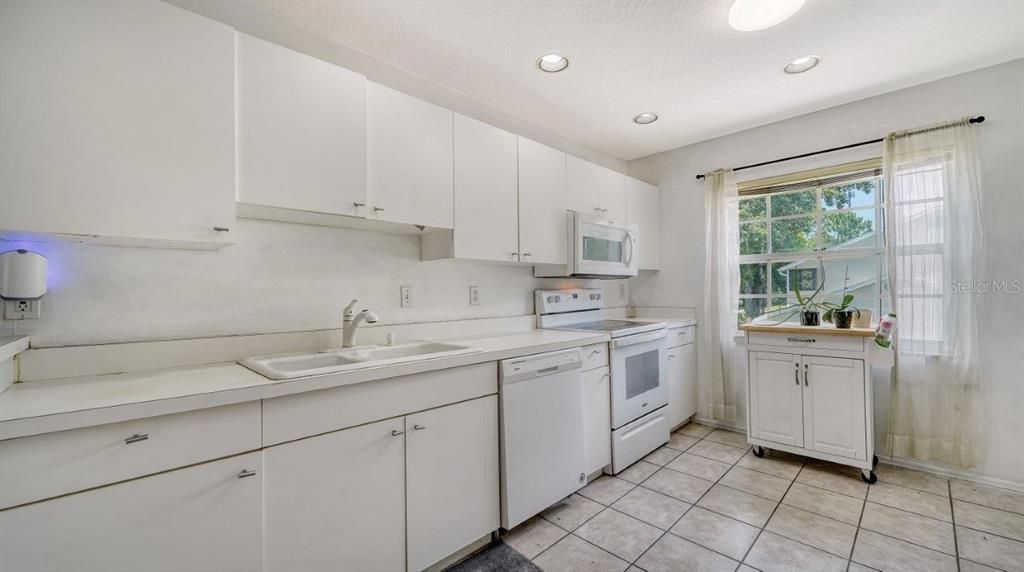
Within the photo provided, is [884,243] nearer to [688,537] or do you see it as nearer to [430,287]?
[688,537]

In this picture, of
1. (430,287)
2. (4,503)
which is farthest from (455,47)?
(4,503)

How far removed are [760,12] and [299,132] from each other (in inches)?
81.0

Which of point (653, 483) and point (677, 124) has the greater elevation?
point (677, 124)

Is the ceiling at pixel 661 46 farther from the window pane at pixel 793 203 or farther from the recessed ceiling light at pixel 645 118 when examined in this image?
the window pane at pixel 793 203

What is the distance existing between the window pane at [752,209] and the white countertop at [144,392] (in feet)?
9.56

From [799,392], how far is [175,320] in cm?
346

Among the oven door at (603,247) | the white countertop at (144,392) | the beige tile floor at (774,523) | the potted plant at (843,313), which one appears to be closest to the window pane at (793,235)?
the potted plant at (843,313)

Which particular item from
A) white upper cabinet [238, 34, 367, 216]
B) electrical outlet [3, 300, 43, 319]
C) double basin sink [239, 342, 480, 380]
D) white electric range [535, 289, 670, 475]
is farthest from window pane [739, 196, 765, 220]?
electrical outlet [3, 300, 43, 319]

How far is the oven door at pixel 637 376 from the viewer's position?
8.36ft

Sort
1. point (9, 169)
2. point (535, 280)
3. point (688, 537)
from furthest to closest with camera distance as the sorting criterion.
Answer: point (535, 280) < point (688, 537) < point (9, 169)

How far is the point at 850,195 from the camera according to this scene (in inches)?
114

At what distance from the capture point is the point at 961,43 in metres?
2.09

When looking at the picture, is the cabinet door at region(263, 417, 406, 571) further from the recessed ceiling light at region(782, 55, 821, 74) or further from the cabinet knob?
the recessed ceiling light at region(782, 55, 821, 74)

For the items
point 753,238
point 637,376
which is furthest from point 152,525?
point 753,238
